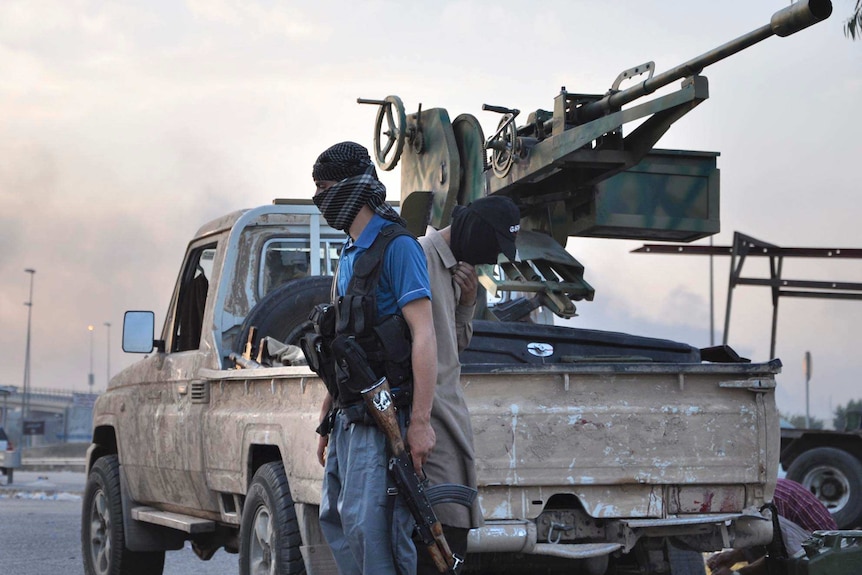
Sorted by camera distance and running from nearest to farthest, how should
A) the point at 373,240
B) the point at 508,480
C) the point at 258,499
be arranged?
the point at 373,240, the point at 508,480, the point at 258,499

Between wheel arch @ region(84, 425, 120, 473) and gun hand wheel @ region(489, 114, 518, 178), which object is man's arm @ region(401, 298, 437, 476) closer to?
gun hand wheel @ region(489, 114, 518, 178)

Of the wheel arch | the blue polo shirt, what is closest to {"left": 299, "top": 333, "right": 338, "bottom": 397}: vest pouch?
the blue polo shirt

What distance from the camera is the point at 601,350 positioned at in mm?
6043

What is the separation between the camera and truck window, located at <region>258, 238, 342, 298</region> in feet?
25.0

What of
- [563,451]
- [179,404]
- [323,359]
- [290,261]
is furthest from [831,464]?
[323,359]

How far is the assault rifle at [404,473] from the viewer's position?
389 centimetres

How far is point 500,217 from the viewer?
417cm

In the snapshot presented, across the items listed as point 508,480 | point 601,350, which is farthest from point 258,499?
point 601,350

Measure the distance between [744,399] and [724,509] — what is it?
1.57 ft

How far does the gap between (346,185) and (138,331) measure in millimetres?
3825

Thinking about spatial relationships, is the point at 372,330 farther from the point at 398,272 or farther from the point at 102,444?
the point at 102,444

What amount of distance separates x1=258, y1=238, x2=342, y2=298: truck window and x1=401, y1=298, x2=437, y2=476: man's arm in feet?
12.1

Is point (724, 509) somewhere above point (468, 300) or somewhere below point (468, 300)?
below

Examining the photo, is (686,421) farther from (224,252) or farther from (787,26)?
(224,252)
